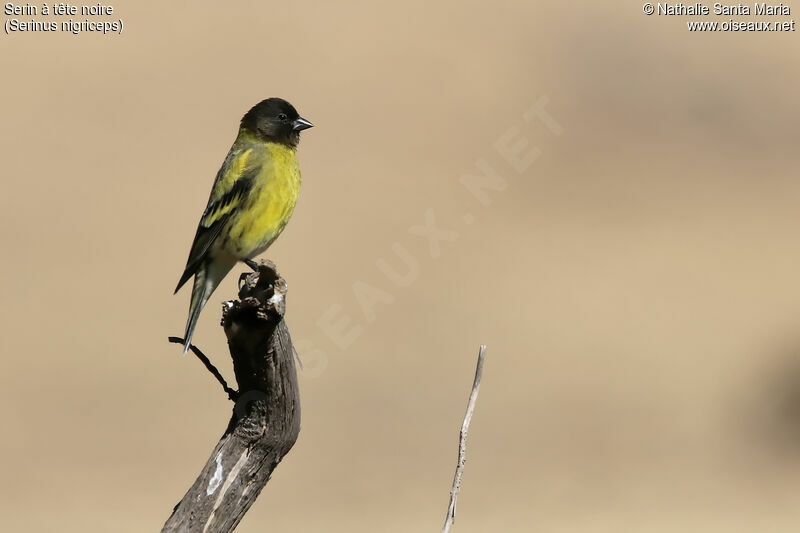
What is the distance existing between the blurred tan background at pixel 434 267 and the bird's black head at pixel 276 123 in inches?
425

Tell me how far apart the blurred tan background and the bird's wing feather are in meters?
11.1

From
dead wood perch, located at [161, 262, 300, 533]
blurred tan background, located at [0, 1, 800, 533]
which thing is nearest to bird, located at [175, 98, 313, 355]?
dead wood perch, located at [161, 262, 300, 533]

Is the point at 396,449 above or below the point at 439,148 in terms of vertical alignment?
below

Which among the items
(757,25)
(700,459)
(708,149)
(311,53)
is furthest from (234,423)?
(757,25)

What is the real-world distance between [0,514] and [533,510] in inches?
335

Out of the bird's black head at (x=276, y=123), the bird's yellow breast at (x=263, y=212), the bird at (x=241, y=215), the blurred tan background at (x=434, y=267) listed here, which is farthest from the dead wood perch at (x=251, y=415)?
the blurred tan background at (x=434, y=267)

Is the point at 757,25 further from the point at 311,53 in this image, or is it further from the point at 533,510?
the point at 533,510

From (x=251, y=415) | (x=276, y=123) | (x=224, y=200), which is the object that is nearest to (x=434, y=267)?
(x=276, y=123)

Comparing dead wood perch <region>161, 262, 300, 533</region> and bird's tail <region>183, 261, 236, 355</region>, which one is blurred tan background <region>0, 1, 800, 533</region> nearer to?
bird's tail <region>183, 261, 236, 355</region>

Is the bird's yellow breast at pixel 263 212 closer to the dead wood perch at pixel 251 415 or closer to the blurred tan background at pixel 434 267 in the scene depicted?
the dead wood perch at pixel 251 415

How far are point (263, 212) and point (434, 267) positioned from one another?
18.7 meters

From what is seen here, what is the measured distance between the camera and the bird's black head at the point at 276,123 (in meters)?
9.38

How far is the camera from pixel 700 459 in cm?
2197

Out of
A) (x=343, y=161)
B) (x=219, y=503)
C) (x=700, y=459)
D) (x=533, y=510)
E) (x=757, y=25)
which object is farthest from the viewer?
(x=757, y=25)
